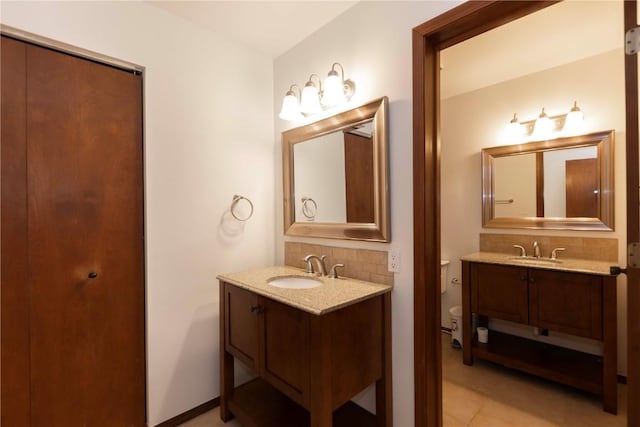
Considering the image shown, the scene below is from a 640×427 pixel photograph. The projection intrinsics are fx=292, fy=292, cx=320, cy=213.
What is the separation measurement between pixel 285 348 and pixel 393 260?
700 millimetres

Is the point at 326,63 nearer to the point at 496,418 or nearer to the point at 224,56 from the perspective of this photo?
the point at 224,56

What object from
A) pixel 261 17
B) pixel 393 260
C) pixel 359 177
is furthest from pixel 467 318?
pixel 261 17

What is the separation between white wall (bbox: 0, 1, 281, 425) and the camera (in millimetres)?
1653

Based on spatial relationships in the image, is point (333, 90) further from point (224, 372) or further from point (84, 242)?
point (224, 372)

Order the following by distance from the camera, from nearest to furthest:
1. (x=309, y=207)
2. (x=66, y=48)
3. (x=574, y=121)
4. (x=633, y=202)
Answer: (x=633, y=202) → (x=66, y=48) → (x=309, y=207) → (x=574, y=121)

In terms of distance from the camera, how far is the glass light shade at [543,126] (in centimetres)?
243

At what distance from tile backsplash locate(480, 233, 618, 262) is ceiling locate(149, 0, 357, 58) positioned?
2.32 meters

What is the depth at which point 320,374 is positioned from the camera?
1.22 m

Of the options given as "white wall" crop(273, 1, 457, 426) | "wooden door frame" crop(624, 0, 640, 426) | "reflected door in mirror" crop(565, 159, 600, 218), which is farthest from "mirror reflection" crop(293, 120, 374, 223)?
"reflected door in mirror" crop(565, 159, 600, 218)

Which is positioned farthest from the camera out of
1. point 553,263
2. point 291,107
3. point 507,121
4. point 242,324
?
point 507,121

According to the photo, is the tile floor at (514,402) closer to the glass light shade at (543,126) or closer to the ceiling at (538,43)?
the glass light shade at (543,126)

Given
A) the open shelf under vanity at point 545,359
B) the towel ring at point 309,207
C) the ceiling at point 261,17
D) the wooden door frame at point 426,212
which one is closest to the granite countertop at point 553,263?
the open shelf under vanity at point 545,359

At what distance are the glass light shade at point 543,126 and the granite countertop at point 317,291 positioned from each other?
2.07 meters

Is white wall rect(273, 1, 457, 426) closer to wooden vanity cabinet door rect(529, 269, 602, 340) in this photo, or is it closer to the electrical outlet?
the electrical outlet
